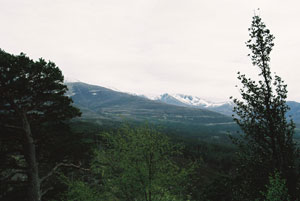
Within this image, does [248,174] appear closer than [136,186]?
No

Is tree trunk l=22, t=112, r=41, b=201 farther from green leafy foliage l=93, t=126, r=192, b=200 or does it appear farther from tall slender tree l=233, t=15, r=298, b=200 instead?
tall slender tree l=233, t=15, r=298, b=200

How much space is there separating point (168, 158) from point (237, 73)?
8.80 meters

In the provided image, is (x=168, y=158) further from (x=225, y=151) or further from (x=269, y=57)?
(x=225, y=151)

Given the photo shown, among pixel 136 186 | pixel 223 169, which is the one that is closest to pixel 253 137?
pixel 136 186

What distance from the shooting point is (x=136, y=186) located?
11.9 metres

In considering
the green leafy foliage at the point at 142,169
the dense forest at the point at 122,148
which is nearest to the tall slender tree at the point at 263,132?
the dense forest at the point at 122,148

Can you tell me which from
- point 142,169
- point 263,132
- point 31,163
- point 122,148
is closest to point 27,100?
point 31,163

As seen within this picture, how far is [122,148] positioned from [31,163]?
7103 mm

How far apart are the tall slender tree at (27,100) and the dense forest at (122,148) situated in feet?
0.20

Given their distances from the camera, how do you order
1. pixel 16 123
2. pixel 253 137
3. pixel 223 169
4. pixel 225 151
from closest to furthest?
pixel 16 123
pixel 253 137
pixel 223 169
pixel 225 151

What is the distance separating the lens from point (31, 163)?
44.5ft

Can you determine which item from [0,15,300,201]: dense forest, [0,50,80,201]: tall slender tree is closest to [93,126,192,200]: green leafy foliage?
[0,15,300,201]: dense forest

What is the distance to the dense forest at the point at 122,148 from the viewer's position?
12.0 m

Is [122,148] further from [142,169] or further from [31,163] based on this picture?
[31,163]
